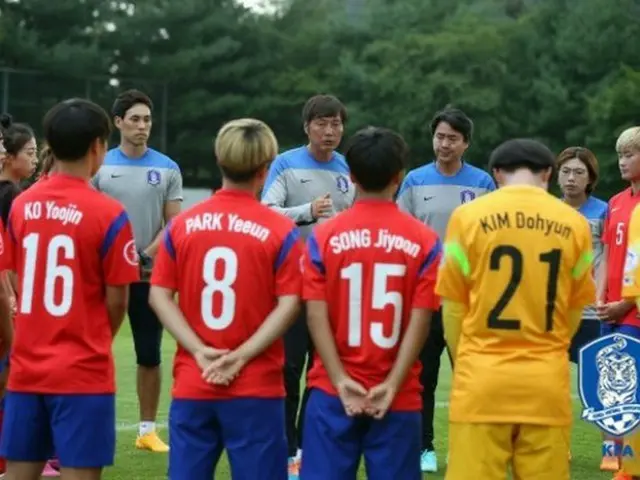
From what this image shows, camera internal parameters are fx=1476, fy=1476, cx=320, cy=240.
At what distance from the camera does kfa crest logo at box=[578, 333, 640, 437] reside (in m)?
7.35

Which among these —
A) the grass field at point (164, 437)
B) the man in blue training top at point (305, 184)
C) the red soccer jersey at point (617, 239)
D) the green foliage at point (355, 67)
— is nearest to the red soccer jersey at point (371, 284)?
the man in blue training top at point (305, 184)

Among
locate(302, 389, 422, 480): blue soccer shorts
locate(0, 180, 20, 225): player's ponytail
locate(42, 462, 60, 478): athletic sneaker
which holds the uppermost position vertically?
locate(0, 180, 20, 225): player's ponytail

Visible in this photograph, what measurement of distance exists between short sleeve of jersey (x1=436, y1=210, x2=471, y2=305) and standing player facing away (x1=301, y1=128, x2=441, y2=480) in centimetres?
8

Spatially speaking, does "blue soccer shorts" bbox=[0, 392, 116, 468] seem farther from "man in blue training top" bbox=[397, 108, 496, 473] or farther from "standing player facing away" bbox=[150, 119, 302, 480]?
"man in blue training top" bbox=[397, 108, 496, 473]

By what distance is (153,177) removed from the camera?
9648 mm

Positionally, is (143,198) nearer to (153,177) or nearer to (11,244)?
(153,177)

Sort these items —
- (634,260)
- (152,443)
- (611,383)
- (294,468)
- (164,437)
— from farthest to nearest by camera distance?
(164,437)
(152,443)
(294,468)
(611,383)
(634,260)

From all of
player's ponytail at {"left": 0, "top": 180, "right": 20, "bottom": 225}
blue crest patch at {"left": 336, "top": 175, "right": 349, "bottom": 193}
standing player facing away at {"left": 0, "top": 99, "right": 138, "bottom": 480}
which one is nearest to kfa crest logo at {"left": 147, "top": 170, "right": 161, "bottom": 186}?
player's ponytail at {"left": 0, "top": 180, "right": 20, "bottom": 225}

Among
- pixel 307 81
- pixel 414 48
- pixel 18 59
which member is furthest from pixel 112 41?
pixel 414 48

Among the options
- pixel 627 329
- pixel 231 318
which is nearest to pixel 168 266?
pixel 231 318

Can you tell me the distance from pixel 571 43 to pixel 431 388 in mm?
44009

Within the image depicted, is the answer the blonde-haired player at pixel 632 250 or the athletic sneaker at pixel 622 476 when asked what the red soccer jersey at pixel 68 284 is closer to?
the blonde-haired player at pixel 632 250

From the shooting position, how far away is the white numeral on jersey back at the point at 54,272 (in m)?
6.29

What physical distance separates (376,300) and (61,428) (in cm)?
145
